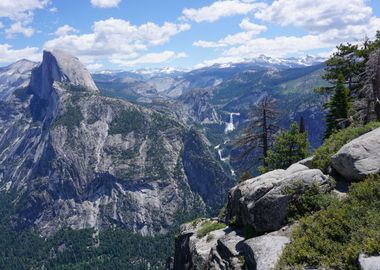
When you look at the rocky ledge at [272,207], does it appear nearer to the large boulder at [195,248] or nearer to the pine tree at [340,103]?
the large boulder at [195,248]

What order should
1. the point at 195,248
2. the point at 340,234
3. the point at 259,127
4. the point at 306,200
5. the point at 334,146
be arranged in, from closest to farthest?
the point at 340,234 → the point at 306,200 → the point at 334,146 → the point at 195,248 → the point at 259,127

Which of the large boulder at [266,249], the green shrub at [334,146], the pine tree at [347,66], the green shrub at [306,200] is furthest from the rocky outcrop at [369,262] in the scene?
the pine tree at [347,66]

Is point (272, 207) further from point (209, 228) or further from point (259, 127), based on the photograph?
point (259, 127)

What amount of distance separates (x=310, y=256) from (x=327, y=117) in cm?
4193

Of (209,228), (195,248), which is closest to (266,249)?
(195,248)

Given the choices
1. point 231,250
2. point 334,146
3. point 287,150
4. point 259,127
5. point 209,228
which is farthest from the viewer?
point 259,127

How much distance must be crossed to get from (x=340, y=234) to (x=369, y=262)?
3080 mm

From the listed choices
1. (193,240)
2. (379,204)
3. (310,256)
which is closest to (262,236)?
(310,256)

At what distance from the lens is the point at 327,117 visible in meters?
56.6

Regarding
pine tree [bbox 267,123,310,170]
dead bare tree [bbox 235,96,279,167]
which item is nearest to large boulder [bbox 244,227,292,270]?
dead bare tree [bbox 235,96,279,167]

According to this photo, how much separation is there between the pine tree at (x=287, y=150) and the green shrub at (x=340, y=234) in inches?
1012

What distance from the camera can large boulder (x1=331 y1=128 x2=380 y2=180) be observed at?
22984 mm

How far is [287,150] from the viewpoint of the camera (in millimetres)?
47656

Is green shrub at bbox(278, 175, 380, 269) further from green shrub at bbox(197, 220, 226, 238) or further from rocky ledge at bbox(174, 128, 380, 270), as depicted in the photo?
green shrub at bbox(197, 220, 226, 238)
